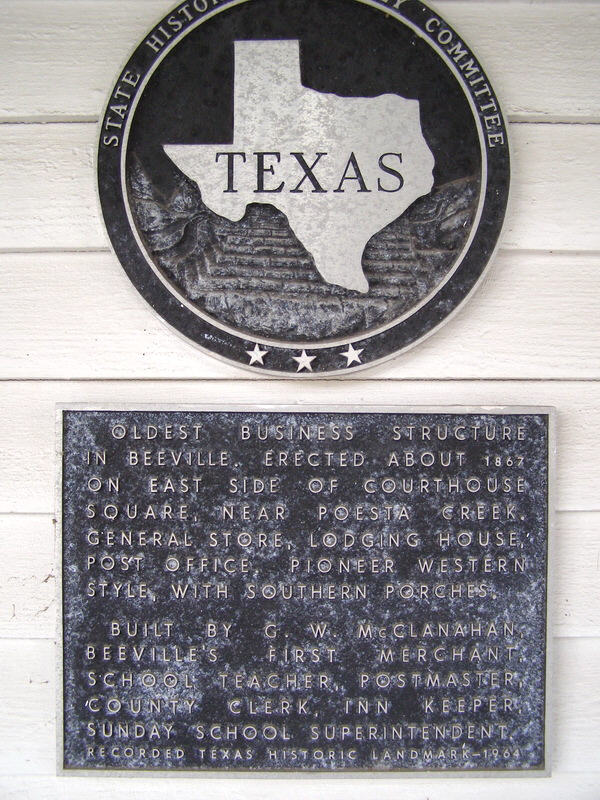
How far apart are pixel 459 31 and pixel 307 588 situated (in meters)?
1.43

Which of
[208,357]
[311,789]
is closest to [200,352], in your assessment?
[208,357]

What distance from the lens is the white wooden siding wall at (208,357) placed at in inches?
60.8

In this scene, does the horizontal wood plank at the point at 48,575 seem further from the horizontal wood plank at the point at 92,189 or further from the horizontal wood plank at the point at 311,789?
the horizontal wood plank at the point at 92,189

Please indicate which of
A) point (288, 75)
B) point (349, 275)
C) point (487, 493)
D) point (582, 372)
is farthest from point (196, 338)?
point (582, 372)

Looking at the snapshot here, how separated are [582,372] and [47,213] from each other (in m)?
1.42

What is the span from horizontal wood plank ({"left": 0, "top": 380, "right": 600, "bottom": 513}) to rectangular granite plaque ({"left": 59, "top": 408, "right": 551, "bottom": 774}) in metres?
A: 0.05

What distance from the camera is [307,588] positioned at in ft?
5.10

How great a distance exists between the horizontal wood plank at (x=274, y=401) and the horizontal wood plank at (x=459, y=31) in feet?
2.26

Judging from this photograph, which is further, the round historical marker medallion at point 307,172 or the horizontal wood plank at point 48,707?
the horizontal wood plank at point 48,707

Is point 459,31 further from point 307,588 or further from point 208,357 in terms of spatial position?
point 307,588

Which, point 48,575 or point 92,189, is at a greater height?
point 92,189

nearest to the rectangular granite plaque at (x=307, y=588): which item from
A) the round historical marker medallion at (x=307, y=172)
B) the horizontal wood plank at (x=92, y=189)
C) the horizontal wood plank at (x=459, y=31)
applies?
the round historical marker medallion at (x=307, y=172)

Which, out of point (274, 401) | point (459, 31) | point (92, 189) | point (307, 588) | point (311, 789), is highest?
point (459, 31)

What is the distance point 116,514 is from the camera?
5.08 ft
